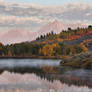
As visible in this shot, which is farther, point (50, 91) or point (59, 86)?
point (59, 86)

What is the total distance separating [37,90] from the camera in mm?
36375

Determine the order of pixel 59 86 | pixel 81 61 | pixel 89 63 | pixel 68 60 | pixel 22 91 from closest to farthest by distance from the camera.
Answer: pixel 22 91
pixel 59 86
pixel 89 63
pixel 81 61
pixel 68 60

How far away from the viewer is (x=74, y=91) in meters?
35.3

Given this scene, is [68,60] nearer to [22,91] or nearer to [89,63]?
[89,63]

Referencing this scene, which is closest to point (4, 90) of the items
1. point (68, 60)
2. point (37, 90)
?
point (37, 90)

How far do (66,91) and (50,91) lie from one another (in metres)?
2.81

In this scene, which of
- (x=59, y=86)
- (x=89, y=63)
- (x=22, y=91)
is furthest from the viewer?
(x=89, y=63)

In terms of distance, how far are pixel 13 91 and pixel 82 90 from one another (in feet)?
40.4

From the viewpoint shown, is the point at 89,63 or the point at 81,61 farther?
the point at 81,61

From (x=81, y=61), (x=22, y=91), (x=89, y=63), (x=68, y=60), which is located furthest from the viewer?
(x=68, y=60)

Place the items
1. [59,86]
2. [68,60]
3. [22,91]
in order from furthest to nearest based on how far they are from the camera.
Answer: [68,60], [59,86], [22,91]

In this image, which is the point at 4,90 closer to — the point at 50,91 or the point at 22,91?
the point at 22,91

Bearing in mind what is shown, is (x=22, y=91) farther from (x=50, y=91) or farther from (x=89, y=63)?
(x=89, y=63)

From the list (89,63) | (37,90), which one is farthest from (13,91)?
(89,63)
